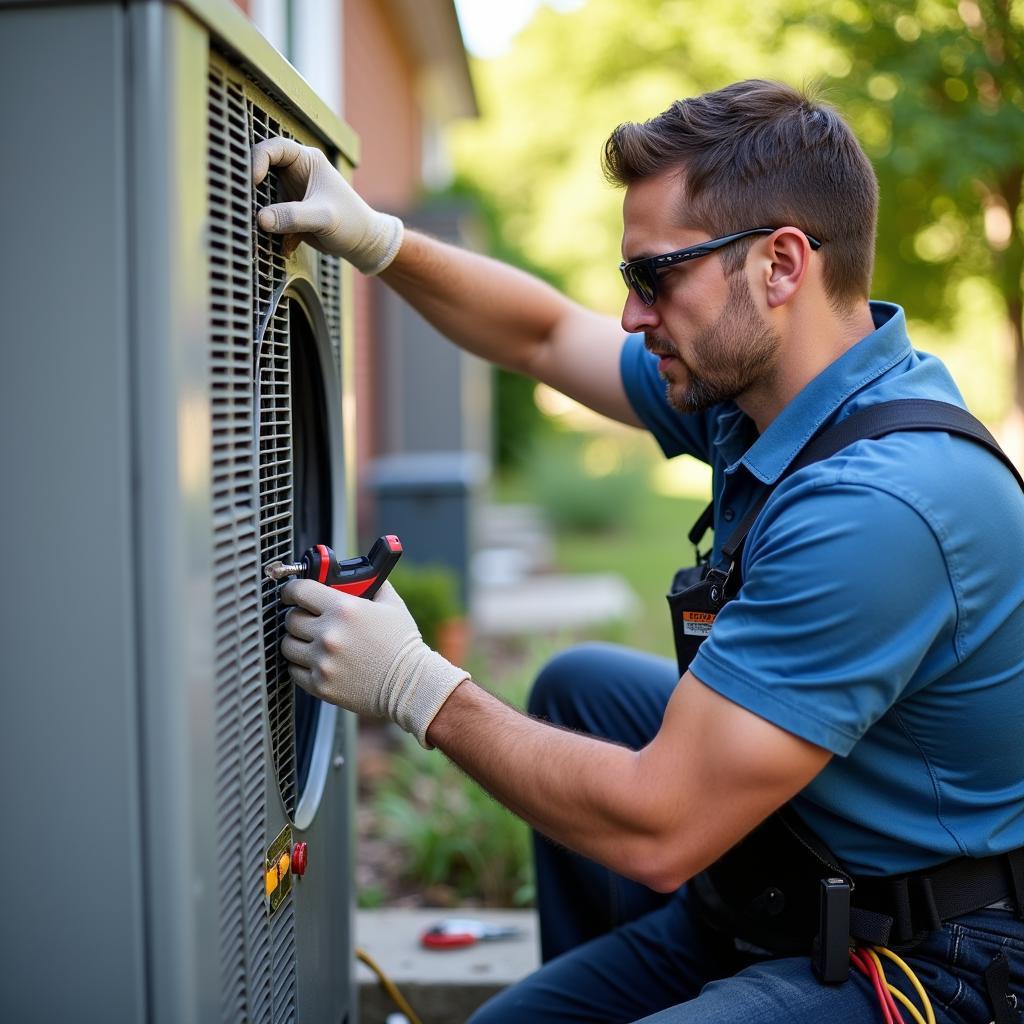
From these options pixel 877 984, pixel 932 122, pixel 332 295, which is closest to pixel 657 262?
pixel 332 295

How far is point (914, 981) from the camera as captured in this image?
1450mm

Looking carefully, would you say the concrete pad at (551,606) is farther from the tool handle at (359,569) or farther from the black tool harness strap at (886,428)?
the tool handle at (359,569)

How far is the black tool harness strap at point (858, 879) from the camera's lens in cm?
148

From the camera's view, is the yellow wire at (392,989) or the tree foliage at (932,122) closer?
the yellow wire at (392,989)

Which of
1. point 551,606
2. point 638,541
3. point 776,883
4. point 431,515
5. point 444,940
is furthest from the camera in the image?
point 638,541

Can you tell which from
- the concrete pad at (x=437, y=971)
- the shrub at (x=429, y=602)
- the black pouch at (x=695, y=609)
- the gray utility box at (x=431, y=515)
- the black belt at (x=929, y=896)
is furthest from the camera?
the gray utility box at (x=431, y=515)

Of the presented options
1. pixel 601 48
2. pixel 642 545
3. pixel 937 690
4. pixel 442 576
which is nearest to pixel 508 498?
pixel 642 545

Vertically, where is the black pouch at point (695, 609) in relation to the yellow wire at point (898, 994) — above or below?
above

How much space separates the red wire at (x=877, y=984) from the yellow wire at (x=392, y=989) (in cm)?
102

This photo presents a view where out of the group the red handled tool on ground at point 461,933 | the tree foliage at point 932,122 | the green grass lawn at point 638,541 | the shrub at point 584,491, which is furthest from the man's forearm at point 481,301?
the shrub at point 584,491

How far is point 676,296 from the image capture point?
1.63 metres

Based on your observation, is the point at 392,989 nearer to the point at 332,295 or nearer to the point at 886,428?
the point at 332,295

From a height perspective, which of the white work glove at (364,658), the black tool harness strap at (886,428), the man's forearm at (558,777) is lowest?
the man's forearm at (558,777)

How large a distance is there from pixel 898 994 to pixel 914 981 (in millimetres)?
31
